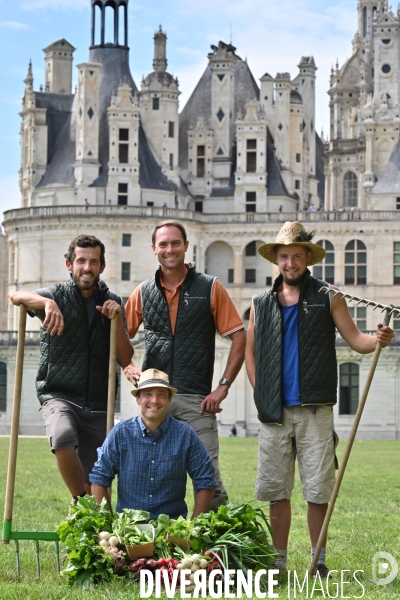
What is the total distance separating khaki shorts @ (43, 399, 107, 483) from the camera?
11320 millimetres

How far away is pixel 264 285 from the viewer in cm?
7412

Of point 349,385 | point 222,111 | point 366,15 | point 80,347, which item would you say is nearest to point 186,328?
point 80,347

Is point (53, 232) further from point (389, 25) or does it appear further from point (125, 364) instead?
point (125, 364)

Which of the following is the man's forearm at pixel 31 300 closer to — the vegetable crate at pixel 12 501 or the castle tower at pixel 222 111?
the vegetable crate at pixel 12 501

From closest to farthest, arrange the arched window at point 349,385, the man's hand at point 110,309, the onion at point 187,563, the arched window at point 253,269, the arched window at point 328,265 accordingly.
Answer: the onion at point 187,563 < the man's hand at point 110,309 < the arched window at point 349,385 < the arched window at point 328,265 < the arched window at point 253,269

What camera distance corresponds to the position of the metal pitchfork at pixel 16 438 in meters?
10.6

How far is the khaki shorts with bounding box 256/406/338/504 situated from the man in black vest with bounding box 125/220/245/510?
1.72 ft

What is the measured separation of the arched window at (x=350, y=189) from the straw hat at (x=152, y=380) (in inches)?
3146

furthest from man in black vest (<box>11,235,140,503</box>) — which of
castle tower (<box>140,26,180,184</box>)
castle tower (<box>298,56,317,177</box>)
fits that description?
castle tower (<box>298,56,317,177</box>)

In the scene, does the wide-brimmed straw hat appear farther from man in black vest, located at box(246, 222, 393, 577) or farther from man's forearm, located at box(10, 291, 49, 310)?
man's forearm, located at box(10, 291, 49, 310)

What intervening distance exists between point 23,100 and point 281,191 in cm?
1540

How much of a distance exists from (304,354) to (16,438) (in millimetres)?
2434

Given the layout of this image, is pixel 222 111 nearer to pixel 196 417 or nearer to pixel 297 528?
pixel 297 528

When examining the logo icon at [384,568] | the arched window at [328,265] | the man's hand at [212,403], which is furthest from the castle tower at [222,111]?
the logo icon at [384,568]
